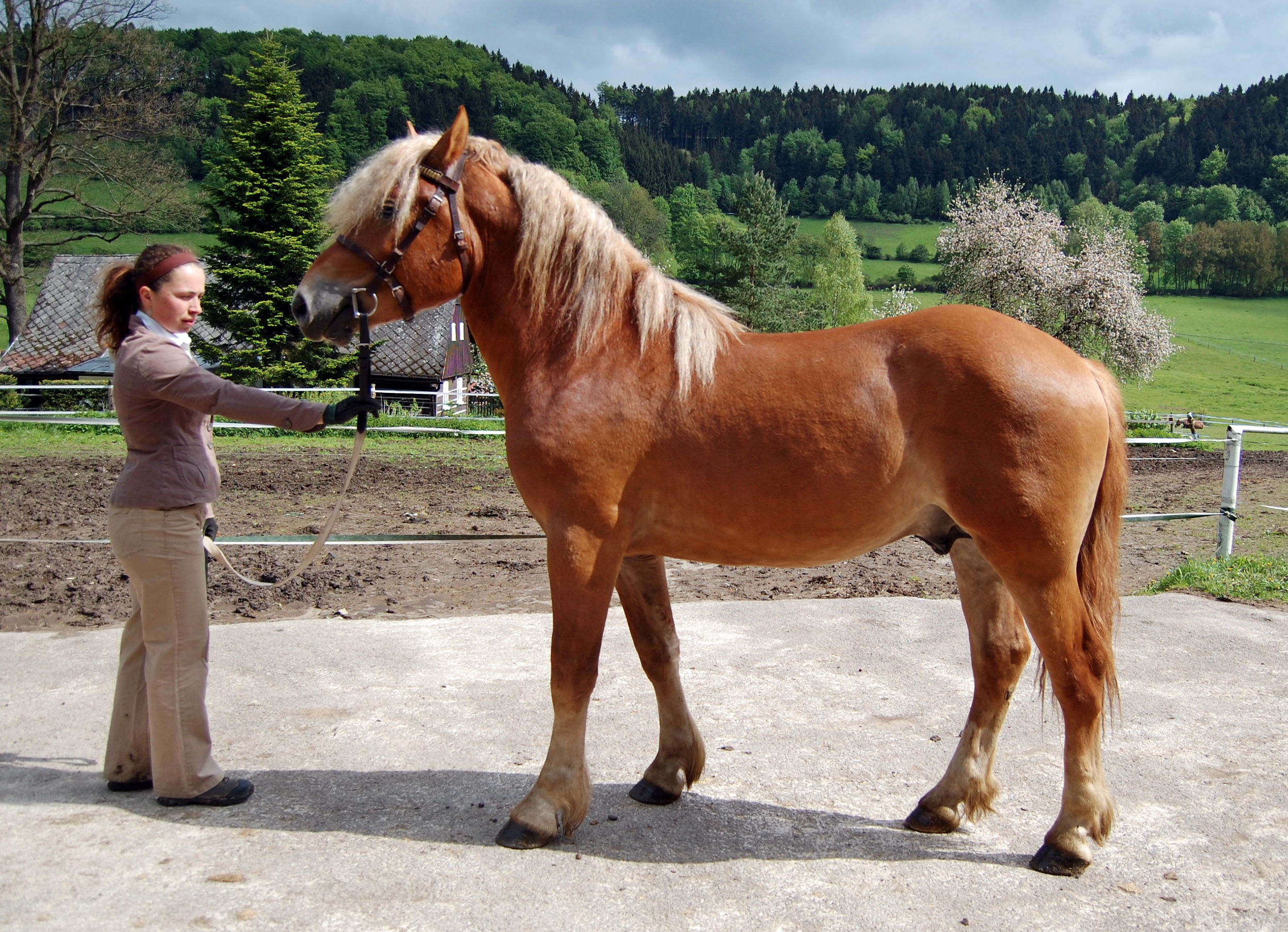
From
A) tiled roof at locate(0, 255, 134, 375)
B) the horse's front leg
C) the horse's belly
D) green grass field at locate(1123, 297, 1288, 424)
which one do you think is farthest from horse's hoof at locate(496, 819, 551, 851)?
green grass field at locate(1123, 297, 1288, 424)

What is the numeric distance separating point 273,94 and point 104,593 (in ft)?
70.3

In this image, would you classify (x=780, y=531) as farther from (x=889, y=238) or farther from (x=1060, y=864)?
(x=889, y=238)

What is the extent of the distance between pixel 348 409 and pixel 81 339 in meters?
30.8

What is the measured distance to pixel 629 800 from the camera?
3.26 m

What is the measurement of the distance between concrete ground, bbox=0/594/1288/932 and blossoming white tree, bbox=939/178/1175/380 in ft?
96.0

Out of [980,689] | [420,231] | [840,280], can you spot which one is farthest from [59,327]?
[840,280]

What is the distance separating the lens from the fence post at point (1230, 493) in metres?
6.95

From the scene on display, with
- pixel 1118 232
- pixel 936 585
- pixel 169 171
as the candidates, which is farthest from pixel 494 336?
pixel 1118 232

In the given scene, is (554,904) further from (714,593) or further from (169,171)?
(169,171)

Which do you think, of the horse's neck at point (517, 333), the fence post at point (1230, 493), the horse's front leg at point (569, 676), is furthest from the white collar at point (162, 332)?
the fence post at point (1230, 493)

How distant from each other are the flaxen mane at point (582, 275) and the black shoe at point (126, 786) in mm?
2322

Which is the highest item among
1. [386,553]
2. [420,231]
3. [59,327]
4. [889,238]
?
[889,238]

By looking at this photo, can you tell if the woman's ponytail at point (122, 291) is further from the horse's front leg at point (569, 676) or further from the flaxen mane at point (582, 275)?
the horse's front leg at point (569, 676)

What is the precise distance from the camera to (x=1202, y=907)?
249cm
